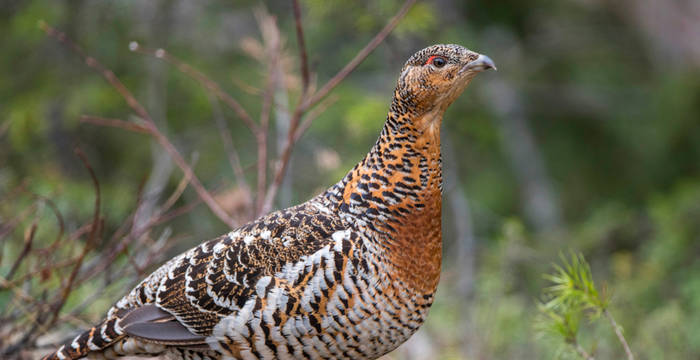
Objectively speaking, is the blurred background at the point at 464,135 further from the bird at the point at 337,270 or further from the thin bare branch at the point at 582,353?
the thin bare branch at the point at 582,353

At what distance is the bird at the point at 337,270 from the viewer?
2.62 metres

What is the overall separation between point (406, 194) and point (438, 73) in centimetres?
48

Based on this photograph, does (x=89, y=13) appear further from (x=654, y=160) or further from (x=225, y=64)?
(x=654, y=160)

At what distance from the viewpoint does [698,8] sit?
9.29m

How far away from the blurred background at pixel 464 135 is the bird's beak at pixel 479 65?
141 cm

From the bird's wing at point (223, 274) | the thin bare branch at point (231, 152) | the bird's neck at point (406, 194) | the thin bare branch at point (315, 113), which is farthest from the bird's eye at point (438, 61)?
the thin bare branch at point (231, 152)

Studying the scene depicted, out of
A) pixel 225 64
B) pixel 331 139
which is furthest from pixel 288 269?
pixel 225 64

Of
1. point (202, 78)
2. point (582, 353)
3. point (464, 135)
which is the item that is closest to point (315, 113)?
point (202, 78)

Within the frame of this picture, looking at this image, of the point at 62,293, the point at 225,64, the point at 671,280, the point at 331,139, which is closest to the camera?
the point at 62,293

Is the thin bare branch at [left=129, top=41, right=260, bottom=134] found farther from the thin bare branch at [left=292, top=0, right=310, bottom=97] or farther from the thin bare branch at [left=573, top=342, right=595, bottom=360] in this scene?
the thin bare branch at [left=573, top=342, right=595, bottom=360]

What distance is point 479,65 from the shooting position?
267cm

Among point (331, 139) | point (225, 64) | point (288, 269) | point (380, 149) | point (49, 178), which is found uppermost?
point (225, 64)

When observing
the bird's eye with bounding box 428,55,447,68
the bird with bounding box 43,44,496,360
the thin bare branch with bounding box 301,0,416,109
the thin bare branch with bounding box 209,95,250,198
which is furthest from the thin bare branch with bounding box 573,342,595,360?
the thin bare branch with bounding box 209,95,250,198

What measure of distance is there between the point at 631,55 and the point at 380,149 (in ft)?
26.7
